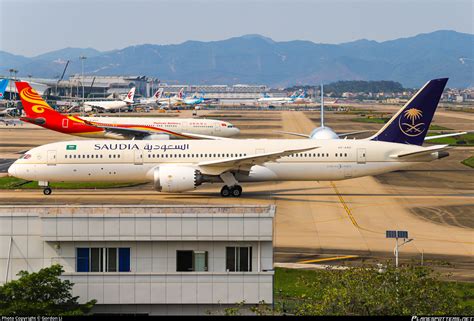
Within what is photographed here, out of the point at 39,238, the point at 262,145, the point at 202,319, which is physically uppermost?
the point at 262,145

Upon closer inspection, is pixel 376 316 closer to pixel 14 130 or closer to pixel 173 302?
pixel 173 302

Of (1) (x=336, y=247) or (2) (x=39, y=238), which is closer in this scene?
(2) (x=39, y=238)

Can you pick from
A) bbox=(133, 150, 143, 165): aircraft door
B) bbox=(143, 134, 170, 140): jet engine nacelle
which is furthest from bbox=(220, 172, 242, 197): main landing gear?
bbox=(143, 134, 170, 140): jet engine nacelle

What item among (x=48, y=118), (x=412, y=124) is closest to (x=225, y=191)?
(x=412, y=124)

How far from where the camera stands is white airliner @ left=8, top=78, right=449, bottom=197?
179 feet

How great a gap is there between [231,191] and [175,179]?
171 inches

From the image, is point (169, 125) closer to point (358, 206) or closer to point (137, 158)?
point (137, 158)

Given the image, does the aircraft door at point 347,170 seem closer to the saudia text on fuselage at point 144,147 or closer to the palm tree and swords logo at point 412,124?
the palm tree and swords logo at point 412,124

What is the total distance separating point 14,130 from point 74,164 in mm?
80401

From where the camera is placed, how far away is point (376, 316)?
2402 cm

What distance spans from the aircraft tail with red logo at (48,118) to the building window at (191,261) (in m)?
64.5

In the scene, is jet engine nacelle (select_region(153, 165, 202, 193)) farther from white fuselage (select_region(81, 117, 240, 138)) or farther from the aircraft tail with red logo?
the aircraft tail with red logo

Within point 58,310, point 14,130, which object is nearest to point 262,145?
point 58,310

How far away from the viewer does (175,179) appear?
52.3 metres
